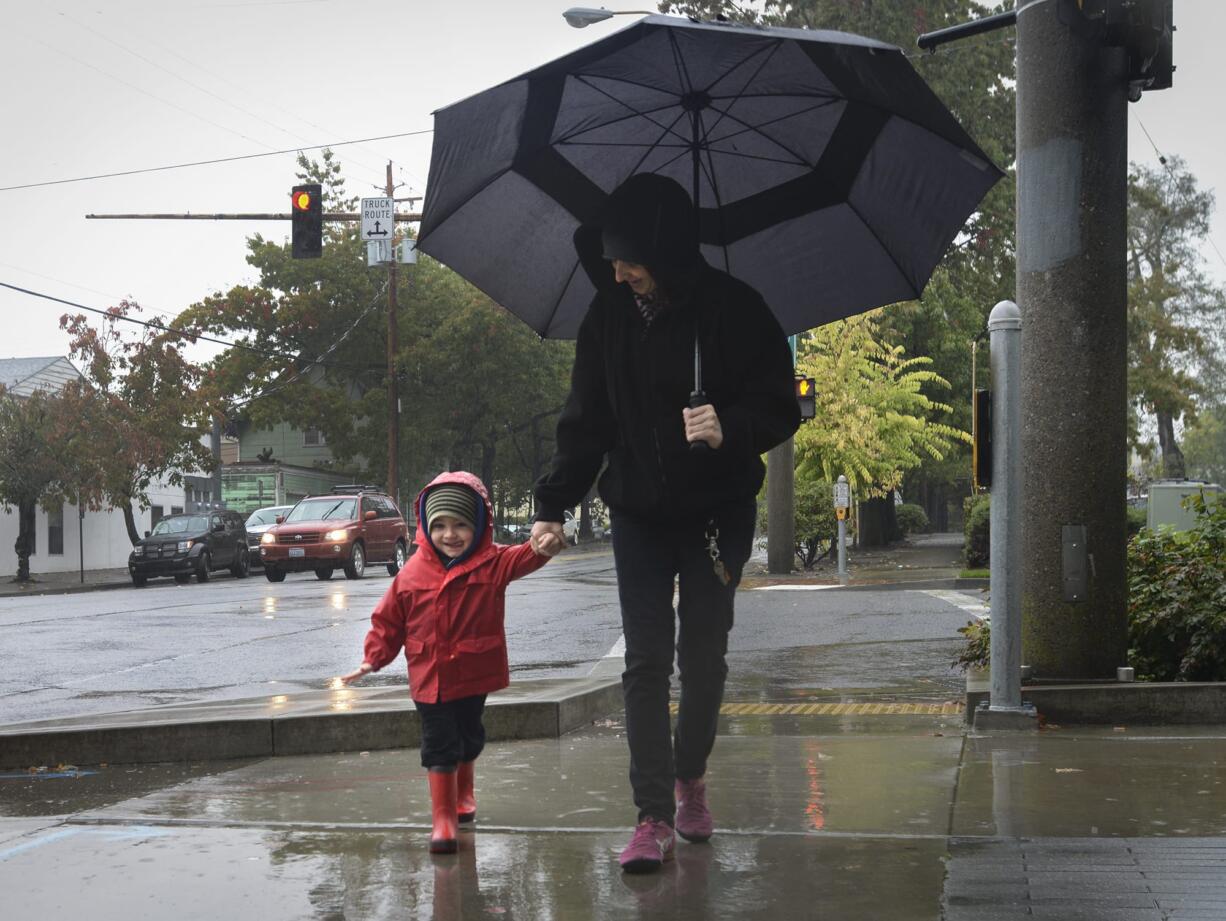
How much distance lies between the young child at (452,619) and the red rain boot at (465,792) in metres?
0.01

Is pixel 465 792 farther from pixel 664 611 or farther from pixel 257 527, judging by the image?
pixel 257 527

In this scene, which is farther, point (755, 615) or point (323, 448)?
point (323, 448)

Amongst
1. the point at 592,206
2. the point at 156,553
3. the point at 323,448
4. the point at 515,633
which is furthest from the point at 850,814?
the point at 323,448

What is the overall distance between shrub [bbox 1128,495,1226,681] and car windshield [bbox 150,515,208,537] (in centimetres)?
2870

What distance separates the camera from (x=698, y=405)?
4.22 meters

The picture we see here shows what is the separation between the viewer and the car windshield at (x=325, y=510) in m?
29.5


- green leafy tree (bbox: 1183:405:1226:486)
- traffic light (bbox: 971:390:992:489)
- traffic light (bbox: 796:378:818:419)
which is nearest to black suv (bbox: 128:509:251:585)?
traffic light (bbox: 796:378:818:419)

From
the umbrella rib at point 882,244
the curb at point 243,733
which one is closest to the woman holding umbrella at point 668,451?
the umbrella rib at point 882,244

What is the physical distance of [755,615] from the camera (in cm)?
1596

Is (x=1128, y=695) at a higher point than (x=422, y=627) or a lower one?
lower

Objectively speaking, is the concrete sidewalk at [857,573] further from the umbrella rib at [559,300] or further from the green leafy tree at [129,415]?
the umbrella rib at [559,300]

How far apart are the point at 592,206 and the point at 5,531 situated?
37143 mm

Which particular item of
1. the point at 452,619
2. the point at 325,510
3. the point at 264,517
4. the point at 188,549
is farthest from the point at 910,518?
the point at 452,619

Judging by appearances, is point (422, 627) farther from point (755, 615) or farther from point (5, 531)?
point (5, 531)
